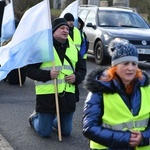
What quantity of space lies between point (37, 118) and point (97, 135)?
3.11 m

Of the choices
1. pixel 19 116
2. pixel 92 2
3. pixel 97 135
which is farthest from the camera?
pixel 92 2

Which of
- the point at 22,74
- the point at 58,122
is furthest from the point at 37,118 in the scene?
the point at 22,74

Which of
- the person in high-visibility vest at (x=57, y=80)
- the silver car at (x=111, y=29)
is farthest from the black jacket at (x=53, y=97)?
the silver car at (x=111, y=29)

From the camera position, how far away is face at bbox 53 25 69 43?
6.22m

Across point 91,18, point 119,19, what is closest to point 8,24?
point 91,18

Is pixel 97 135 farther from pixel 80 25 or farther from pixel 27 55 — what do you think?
pixel 80 25

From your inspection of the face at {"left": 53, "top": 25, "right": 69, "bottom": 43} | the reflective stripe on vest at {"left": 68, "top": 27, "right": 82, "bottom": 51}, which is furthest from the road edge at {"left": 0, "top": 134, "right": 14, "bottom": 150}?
the reflective stripe on vest at {"left": 68, "top": 27, "right": 82, "bottom": 51}

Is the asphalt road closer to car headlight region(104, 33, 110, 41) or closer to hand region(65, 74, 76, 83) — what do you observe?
hand region(65, 74, 76, 83)

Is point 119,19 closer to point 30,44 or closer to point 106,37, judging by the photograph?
point 106,37

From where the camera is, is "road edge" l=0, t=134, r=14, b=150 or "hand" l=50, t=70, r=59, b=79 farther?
"hand" l=50, t=70, r=59, b=79

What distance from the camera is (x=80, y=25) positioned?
10.6 meters

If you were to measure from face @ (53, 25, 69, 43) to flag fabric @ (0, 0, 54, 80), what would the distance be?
12 cm

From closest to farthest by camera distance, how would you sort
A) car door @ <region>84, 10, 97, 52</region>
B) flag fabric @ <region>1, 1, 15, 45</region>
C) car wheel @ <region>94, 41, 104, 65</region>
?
flag fabric @ <region>1, 1, 15, 45</region> → car wheel @ <region>94, 41, 104, 65</region> → car door @ <region>84, 10, 97, 52</region>

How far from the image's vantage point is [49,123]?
6.37 m
